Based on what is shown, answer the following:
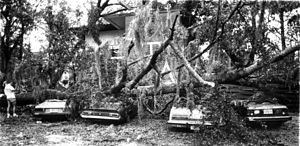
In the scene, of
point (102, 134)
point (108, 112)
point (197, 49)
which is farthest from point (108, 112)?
point (197, 49)

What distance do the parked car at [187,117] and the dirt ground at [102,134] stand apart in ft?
0.91

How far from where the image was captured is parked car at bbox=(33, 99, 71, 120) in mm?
9672

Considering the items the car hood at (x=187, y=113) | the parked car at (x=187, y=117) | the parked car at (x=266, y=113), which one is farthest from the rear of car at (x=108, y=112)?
the parked car at (x=266, y=113)

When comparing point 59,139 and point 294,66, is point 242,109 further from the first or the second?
point 59,139

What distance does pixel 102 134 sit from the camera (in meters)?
7.94

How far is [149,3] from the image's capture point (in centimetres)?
838

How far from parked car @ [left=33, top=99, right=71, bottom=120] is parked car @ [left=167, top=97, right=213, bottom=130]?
3.98 metres

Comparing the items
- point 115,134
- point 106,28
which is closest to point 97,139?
point 115,134

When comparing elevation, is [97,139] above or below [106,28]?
below

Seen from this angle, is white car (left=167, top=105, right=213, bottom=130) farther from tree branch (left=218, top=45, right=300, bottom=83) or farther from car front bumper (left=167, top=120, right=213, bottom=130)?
tree branch (left=218, top=45, right=300, bottom=83)

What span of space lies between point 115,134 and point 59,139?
1540 mm

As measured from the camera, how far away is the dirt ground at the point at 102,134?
7.03 metres

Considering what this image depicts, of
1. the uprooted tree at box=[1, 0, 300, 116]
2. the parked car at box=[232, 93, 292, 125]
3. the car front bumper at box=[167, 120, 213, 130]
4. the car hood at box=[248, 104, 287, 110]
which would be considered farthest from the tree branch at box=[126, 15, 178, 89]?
the car hood at box=[248, 104, 287, 110]

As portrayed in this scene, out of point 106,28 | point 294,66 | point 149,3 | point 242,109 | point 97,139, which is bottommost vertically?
point 97,139
